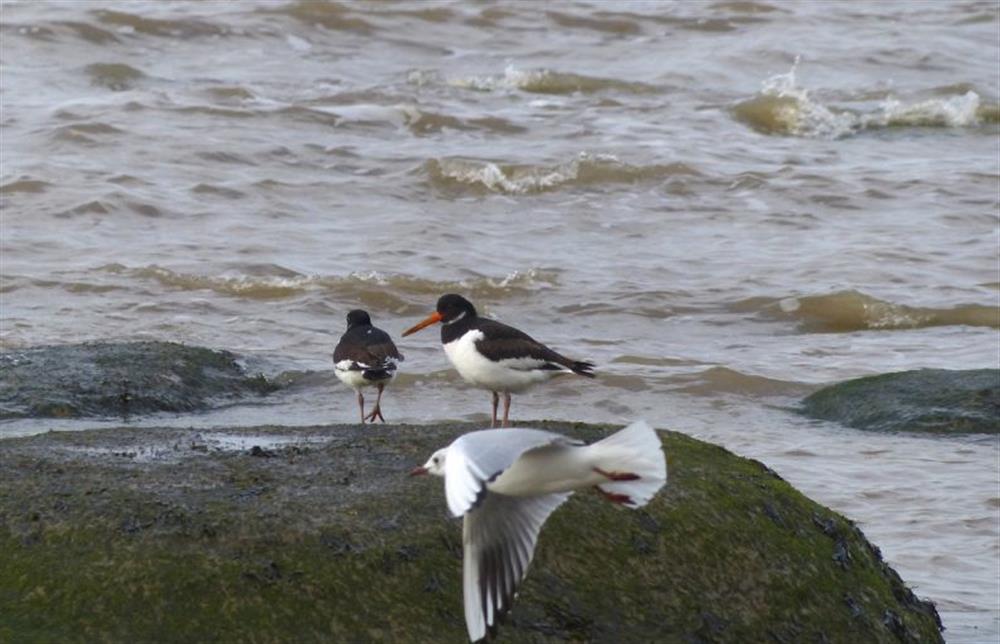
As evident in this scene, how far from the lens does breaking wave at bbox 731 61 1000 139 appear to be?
20.8 metres

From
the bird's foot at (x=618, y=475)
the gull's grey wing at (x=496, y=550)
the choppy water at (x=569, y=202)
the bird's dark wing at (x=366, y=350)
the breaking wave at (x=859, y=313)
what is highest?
the bird's foot at (x=618, y=475)

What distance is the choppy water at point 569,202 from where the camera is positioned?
1166cm

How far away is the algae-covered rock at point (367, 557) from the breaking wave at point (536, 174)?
1114 cm

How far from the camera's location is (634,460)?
17.2 ft

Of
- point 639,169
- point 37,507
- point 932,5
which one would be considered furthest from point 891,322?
point 932,5

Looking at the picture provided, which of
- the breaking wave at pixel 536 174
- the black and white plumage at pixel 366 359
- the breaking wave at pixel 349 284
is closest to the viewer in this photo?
the black and white plumage at pixel 366 359

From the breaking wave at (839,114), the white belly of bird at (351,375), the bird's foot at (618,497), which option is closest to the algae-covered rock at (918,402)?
the white belly of bird at (351,375)

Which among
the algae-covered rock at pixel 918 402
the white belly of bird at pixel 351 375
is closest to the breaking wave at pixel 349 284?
the algae-covered rock at pixel 918 402

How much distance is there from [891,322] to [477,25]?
1218 centimetres

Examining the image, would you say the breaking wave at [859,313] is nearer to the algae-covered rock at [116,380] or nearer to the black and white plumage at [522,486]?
the algae-covered rock at [116,380]

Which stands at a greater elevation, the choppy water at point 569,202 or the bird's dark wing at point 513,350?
the bird's dark wing at point 513,350

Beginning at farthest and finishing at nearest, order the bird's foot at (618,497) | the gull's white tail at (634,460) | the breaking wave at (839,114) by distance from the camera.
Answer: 1. the breaking wave at (839,114)
2. the bird's foot at (618,497)
3. the gull's white tail at (634,460)

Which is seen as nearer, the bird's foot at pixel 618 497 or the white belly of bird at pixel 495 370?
the bird's foot at pixel 618 497

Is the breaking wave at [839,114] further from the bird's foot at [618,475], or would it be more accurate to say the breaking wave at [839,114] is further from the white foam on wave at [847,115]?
the bird's foot at [618,475]
